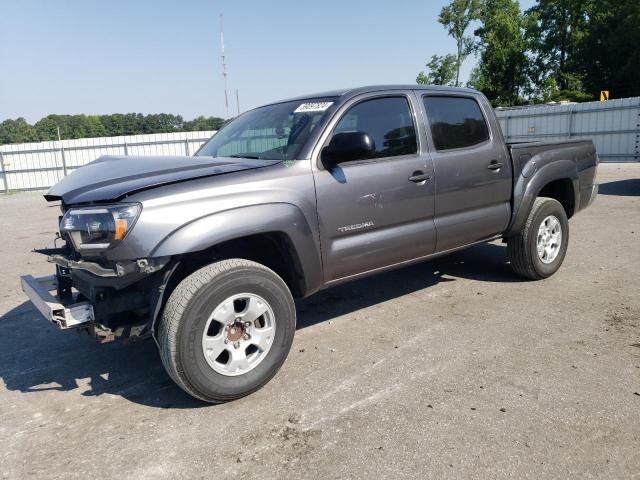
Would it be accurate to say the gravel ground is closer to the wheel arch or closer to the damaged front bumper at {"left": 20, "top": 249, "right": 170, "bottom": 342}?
the damaged front bumper at {"left": 20, "top": 249, "right": 170, "bottom": 342}

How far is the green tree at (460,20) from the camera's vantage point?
46.6 meters

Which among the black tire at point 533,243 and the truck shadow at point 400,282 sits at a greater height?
the black tire at point 533,243

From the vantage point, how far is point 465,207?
4.43 meters

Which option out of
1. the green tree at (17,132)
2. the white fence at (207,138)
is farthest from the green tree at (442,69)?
the green tree at (17,132)

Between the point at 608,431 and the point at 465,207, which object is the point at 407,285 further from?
the point at 608,431

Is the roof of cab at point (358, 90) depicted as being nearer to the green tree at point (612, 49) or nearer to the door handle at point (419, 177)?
the door handle at point (419, 177)

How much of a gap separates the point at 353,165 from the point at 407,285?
2.14 m

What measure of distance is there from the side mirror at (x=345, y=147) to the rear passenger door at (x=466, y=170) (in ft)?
3.24

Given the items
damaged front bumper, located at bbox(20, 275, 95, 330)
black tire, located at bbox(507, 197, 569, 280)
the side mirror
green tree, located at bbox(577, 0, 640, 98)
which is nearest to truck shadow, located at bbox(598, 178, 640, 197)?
black tire, located at bbox(507, 197, 569, 280)

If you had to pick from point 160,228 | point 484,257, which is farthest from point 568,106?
point 160,228

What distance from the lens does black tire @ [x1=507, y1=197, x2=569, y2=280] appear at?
16.6 feet

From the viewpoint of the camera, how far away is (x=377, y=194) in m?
3.73

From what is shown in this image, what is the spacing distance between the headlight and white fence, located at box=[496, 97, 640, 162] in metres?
19.2

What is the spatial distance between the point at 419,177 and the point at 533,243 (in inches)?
69.6
